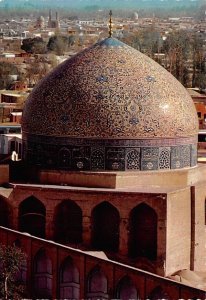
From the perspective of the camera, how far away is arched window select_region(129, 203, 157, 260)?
13.5m

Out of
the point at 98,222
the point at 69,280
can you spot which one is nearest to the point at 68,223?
the point at 98,222

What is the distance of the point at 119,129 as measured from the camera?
548 inches

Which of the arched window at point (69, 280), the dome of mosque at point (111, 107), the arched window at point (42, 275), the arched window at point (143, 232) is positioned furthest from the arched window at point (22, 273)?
the dome of mosque at point (111, 107)

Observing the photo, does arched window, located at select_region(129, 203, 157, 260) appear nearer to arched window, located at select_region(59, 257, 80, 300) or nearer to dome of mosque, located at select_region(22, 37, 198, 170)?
dome of mosque, located at select_region(22, 37, 198, 170)

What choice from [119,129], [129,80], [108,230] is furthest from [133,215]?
[129,80]

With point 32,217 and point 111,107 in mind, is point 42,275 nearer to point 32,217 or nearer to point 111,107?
point 32,217

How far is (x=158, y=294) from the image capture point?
→ 11.4 m

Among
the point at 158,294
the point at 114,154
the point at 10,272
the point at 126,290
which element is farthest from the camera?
the point at 114,154

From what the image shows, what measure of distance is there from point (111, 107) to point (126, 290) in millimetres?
3432

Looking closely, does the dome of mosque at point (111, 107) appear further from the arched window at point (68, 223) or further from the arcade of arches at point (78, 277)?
the arcade of arches at point (78, 277)

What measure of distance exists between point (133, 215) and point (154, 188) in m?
0.59

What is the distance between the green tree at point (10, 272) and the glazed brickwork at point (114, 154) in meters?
2.15

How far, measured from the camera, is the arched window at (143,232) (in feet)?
44.4

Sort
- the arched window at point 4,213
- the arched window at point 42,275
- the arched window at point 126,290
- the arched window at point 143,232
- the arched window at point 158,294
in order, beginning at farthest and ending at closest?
the arched window at point 4,213 < the arched window at point 143,232 < the arched window at point 42,275 < the arched window at point 126,290 < the arched window at point 158,294
